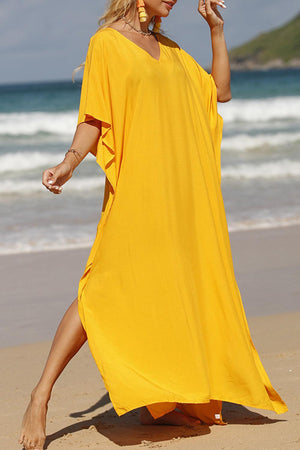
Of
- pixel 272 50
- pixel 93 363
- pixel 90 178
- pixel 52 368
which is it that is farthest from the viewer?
pixel 272 50

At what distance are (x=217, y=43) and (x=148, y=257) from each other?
2.91 ft

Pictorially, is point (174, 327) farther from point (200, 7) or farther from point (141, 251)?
point (200, 7)

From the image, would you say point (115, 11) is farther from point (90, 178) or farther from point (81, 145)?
point (90, 178)

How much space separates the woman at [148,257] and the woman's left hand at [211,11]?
217 millimetres

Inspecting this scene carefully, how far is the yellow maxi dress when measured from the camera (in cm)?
255

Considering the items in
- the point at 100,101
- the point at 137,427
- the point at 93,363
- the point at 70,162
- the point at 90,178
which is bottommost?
the point at 90,178

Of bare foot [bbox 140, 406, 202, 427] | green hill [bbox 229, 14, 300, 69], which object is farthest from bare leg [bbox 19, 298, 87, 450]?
green hill [bbox 229, 14, 300, 69]

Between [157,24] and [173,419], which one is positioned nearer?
[157,24]

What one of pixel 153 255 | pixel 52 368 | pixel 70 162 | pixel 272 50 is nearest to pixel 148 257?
pixel 153 255

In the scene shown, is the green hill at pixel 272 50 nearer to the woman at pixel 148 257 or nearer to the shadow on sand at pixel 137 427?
the shadow on sand at pixel 137 427

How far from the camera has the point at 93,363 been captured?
3906mm

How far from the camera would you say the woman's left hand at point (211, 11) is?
111 inches

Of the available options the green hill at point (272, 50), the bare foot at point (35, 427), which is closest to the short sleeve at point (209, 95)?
the bare foot at point (35, 427)

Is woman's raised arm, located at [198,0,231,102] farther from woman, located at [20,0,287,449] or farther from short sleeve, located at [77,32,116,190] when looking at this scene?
short sleeve, located at [77,32,116,190]
